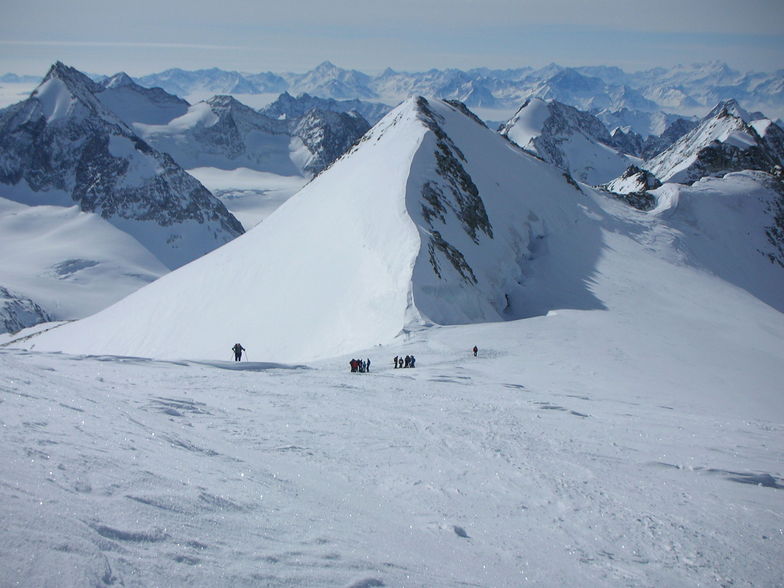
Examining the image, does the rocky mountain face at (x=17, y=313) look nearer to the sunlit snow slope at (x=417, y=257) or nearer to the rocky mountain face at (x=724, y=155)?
A: the sunlit snow slope at (x=417, y=257)

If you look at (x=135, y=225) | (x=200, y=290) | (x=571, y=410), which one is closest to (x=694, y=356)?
(x=571, y=410)

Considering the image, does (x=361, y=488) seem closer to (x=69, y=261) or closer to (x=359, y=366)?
(x=359, y=366)

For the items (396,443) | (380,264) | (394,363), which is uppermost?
(380,264)

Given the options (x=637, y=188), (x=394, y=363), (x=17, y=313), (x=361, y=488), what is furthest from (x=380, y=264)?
(x=17, y=313)

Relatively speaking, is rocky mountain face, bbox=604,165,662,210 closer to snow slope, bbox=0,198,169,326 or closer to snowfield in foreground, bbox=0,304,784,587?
snowfield in foreground, bbox=0,304,784,587

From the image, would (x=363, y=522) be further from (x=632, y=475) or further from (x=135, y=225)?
(x=135, y=225)

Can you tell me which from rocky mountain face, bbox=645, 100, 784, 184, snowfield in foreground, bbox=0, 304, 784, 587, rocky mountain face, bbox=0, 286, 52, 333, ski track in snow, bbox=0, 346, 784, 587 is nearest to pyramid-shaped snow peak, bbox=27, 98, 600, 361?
snowfield in foreground, bbox=0, 304, 784, 587
